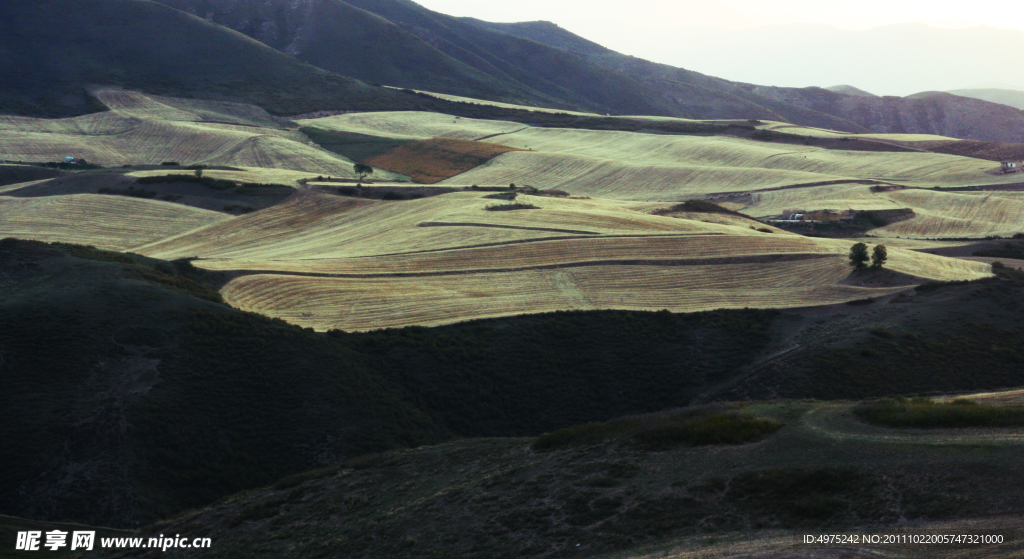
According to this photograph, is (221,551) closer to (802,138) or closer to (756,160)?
(756,160)

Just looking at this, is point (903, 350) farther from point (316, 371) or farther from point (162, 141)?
point (162, 141)

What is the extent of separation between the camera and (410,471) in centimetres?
2289

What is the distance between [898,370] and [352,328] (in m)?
26.0

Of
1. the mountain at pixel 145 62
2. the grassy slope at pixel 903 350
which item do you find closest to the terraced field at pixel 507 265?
the grassy slope at pixel 903 350

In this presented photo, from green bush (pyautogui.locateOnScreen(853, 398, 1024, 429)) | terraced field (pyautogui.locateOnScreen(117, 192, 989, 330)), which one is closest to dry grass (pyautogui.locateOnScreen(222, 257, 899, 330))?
terraced field (pyautogui.locateOnScreen(117, 192, 989, 330))

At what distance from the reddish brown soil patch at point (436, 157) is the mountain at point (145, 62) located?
142 feet

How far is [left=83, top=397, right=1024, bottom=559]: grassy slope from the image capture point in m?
14.4

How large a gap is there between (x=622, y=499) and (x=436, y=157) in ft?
308

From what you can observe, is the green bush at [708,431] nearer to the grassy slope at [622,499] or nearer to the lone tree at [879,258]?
the grassy slope at [622,499]

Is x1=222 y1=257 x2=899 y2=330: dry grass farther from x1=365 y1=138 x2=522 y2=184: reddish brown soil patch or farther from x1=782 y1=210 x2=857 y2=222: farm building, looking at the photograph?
x1=365 y1=138 x2=522 y2=184: reddish brown soil patch

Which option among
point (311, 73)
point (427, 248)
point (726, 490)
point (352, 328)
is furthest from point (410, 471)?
point (311, 73)

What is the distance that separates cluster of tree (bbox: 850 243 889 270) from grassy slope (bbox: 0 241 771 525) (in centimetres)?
1127

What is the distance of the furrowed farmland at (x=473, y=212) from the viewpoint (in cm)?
4534

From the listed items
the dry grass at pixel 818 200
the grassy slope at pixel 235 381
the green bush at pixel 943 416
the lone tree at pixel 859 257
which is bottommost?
the grassy slope at pixel 235 381
